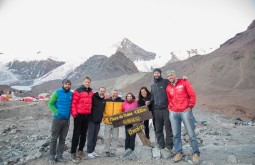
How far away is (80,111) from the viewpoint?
5.76m

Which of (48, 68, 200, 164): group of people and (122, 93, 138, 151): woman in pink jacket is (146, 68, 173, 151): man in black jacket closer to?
(48, 68, 200, 164): group of people

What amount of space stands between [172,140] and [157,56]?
640 feet

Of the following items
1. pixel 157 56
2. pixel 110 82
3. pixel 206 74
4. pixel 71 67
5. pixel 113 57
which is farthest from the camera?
pixel 157 56

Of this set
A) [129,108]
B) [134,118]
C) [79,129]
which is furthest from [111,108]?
[79,129]

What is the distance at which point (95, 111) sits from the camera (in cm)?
609

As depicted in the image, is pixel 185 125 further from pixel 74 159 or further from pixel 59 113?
pixel 59 113

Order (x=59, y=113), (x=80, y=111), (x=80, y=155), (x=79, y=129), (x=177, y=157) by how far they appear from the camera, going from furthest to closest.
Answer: (x=80, y=155)
(x=79, y=129)
(x=80, y=111)
(x=59, y=113)
(x=177, y=157)

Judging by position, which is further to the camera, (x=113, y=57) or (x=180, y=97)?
(x=113, y=57)

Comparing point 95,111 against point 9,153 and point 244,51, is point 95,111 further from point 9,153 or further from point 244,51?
point 244,51

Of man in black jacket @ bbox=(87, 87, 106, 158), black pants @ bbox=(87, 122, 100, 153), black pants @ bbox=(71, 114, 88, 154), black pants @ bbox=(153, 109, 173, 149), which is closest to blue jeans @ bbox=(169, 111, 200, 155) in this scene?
black pants @ bbox=(153, 109, 173, 149)

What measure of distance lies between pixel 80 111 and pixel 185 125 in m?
2.56

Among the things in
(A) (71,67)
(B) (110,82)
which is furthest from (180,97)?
(A) (71,67)

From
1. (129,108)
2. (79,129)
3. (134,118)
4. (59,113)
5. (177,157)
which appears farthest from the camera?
(129,108)

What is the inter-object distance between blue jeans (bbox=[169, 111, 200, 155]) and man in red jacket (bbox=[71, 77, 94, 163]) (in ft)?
6.92
